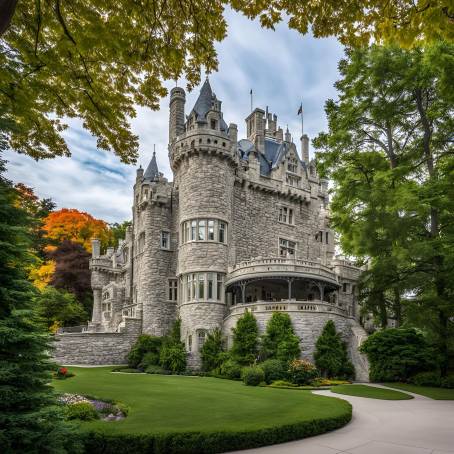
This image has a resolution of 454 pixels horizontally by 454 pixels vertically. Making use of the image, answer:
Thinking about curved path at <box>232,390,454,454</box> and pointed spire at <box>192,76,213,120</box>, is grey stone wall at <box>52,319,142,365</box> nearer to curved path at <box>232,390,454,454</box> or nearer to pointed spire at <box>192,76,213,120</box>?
pointed spire at <box>192,76,213,120</box>

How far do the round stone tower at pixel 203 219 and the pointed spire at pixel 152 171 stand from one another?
199 inches

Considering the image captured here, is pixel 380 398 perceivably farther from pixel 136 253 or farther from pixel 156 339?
pixel 136 253

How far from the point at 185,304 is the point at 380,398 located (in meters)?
17.3

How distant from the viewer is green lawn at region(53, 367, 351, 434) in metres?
10.6

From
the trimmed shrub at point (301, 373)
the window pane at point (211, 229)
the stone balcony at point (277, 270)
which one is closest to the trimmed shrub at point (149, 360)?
the stone balcony at point (277, 270)

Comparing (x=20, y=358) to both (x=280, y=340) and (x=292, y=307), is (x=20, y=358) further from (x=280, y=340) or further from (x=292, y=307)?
(x=292, y=307)

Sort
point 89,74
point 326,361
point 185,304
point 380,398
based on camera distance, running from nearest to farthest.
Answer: point 89,74, point 380,398, point 326,361, point 185,304

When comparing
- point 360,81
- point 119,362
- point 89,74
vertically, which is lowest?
point 119,362

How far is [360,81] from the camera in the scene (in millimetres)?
25016

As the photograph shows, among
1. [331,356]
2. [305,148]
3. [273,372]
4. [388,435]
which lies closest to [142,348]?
[273,372]

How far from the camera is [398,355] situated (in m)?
24.9

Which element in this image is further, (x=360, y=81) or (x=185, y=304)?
(x=185, y=304)

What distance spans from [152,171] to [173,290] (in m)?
11.5

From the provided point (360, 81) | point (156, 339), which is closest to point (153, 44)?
point (360, 81)
